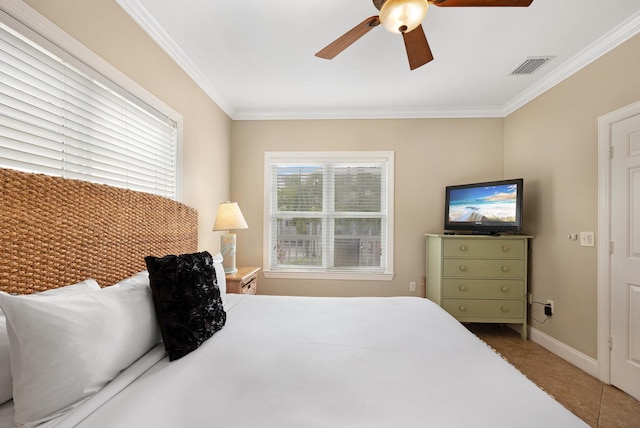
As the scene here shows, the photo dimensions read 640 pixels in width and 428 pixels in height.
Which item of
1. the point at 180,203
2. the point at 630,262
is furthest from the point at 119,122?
the point at 630,262

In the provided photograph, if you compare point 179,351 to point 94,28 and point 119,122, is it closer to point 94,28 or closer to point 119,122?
point 119,122

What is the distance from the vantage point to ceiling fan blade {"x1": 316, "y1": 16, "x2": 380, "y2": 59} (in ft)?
5.09

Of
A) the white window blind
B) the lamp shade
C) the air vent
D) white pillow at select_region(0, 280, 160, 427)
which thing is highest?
the air vent

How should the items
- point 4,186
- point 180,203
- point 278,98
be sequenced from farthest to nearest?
point 278,98 < point 180,203 < point 4,186

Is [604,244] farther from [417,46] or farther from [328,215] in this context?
[328,215]

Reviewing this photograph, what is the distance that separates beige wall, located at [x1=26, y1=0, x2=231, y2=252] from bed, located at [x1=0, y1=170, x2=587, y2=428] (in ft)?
2.68

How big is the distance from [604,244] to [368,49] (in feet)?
8.02

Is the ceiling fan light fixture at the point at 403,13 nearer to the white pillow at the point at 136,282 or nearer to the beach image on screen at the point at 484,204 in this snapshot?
Result: the white pillow at the point at 136,282

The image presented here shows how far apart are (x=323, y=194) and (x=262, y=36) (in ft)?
6.55

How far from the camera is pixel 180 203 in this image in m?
2.29

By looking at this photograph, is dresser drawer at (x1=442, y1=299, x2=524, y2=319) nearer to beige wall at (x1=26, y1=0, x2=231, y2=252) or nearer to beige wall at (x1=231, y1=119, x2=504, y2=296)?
beige wall at (x1=231, y1=119, x2=504, y2=296)

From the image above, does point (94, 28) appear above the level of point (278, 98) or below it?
below

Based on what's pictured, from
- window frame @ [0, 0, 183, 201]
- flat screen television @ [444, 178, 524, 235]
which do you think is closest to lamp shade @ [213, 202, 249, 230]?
window frame @ [0, 0, 183, 201]

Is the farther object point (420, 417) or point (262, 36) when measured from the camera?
point (262, 36)
